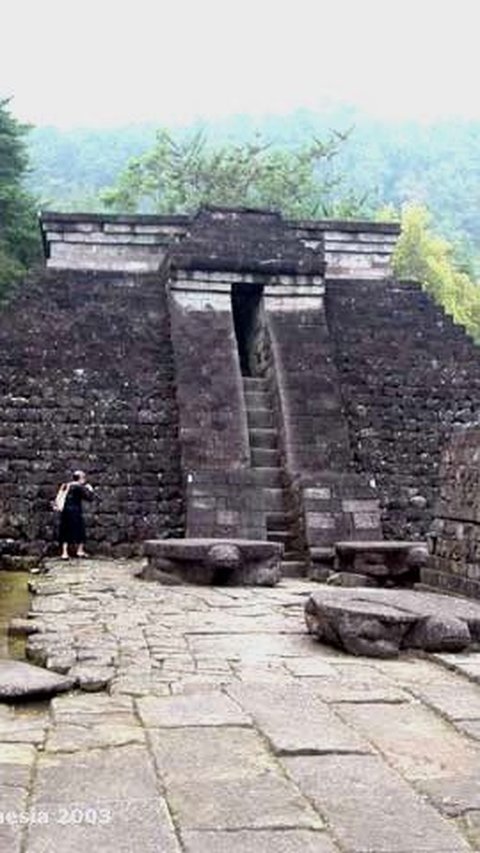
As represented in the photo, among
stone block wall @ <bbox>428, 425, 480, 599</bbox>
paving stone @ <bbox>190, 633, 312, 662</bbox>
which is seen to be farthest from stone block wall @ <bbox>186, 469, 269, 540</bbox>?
paving stone @ <bbox>190, 633, 312, 662</bbox>

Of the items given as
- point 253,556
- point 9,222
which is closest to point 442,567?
point 253,556

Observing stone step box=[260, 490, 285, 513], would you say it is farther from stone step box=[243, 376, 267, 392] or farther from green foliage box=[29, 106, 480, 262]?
green foliage box=[29, 106, 480, 262]

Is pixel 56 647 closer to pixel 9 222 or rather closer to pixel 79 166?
pixel 9 222

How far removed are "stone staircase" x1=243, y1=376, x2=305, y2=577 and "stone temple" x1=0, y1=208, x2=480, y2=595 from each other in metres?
0.03

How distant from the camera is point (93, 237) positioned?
17.1 m

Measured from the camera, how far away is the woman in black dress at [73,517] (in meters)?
11.5

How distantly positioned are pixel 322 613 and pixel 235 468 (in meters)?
6.20

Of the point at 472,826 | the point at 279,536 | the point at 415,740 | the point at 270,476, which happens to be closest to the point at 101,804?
the point at 472,826

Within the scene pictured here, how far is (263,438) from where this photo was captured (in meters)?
13.5

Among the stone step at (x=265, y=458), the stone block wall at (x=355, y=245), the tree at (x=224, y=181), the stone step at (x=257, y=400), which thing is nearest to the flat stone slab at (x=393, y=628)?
the stone step at (x=265, y=458)

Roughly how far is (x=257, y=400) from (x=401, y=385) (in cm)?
206

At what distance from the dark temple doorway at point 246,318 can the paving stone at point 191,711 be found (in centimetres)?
1102

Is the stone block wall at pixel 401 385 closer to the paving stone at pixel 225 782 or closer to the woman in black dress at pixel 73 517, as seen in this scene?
the woman in black dress at pixel 73 517

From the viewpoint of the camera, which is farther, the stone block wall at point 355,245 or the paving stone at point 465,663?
the stone block wall at point 355,245
